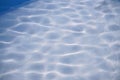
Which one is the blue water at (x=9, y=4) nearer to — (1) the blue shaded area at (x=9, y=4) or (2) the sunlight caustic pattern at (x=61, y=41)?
(1) the blue shaded area at (x=9, y=4)

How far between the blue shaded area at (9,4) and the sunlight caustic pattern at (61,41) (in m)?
0.19

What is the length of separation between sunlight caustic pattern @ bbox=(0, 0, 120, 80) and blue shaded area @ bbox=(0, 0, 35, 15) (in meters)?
0.19

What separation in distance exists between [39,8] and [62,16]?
0.73 meters

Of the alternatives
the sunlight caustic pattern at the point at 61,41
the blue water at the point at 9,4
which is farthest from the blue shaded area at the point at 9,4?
the sunlight caustic pattern at the point at 61,41

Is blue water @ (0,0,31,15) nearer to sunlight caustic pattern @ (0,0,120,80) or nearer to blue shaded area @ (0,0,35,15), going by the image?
blue shaded area @ (0,0,35,15)

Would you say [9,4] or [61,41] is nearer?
[61,41]

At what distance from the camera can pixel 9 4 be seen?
4.81 metres

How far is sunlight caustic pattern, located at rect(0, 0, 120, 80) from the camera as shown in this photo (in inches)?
123

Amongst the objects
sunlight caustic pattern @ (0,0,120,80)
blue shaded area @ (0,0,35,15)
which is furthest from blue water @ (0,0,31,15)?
sunlight caustic pattern @ (0,0,120,80)

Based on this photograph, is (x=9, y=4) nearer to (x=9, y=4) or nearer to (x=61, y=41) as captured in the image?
(x=9, y=4)

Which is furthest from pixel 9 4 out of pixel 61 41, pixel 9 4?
pixel 61 41

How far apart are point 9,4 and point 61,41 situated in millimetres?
2091

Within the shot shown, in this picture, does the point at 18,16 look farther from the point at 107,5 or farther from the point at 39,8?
the point at 107,5

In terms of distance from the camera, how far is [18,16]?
4398mm
